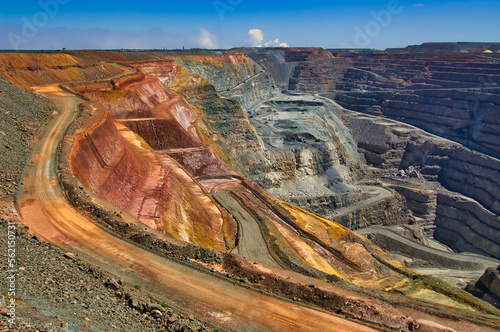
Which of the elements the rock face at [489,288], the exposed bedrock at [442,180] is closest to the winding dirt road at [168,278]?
the rock face at [489,288]

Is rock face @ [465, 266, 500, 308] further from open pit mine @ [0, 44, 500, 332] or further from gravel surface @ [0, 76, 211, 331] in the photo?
gravel surface @ [0, 76, 211, 331]

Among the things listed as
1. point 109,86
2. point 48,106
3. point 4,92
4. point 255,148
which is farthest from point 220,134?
point 4,92

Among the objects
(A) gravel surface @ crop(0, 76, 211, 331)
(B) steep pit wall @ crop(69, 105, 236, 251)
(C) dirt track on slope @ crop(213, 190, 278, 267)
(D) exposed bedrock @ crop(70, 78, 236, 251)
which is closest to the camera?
(A) gravel surface @ crop(0, 76, 211, 331)

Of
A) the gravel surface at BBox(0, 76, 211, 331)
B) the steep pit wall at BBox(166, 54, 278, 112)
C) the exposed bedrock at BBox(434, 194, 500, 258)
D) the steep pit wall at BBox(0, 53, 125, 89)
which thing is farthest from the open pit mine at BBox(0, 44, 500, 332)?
the steep pit wall at BBox(166, 54, 278, 112)

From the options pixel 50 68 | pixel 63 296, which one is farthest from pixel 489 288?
pixel 50 68

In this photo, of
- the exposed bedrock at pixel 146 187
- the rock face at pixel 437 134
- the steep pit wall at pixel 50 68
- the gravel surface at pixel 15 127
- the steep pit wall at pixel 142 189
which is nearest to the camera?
the gravel surface at pixel 15 127

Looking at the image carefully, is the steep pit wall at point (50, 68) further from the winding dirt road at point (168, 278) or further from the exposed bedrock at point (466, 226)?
the exposed bedrock at point (466, 226)
